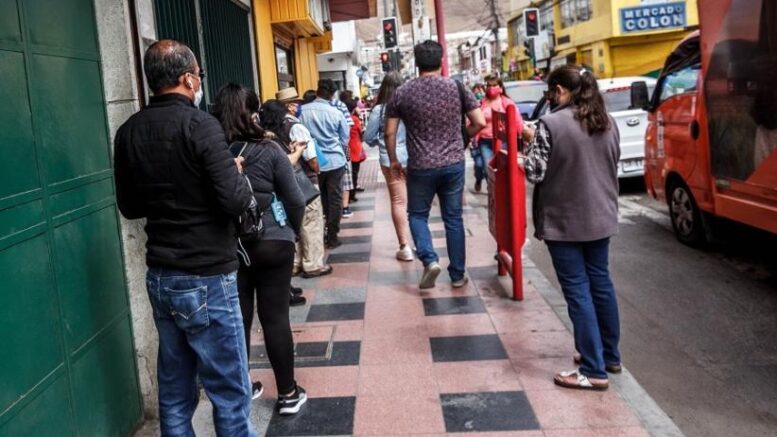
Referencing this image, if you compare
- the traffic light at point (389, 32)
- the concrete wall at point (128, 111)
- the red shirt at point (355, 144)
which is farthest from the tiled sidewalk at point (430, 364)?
the traffic light at point (389, 32)

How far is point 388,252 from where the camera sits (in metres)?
7.71

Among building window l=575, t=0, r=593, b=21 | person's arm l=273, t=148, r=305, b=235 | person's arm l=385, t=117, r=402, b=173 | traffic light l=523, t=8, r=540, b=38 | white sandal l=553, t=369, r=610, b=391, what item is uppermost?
building window l=575, t=0, r=593, b=21

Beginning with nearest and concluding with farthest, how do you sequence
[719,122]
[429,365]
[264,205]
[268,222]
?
[264,205] < [268,222] < [429,365] < [719,122]

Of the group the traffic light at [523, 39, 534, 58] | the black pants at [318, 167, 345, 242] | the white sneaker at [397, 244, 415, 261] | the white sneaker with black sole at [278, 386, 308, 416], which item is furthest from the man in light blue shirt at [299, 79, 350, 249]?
the traffic light at [523, 39, 534, 58]

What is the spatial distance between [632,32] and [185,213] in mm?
28434

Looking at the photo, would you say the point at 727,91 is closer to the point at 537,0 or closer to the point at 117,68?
the point at 117,68

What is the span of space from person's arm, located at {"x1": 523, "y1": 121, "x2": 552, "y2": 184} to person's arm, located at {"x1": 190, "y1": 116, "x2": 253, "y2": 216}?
179 centimetres

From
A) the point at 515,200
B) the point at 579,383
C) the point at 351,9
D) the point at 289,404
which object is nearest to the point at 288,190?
the point at 289,404

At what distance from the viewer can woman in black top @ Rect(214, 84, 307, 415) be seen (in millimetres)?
3643

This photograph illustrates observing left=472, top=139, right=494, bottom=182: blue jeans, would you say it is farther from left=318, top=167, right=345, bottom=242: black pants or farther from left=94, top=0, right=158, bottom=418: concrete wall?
left=94, top=0, right=158, bottom=418: concrete wall

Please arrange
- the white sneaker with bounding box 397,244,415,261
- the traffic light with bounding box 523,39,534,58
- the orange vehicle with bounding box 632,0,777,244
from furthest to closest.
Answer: the traffic light with bounding box 523,39,534,58
the white sneaker with bounding box 397,244,415,261
the orange vehicle with bounding box 632,0,777,244

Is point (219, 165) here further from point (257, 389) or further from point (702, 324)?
point (702, 324)

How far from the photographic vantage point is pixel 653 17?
2781cm

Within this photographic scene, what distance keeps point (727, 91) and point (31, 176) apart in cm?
537
